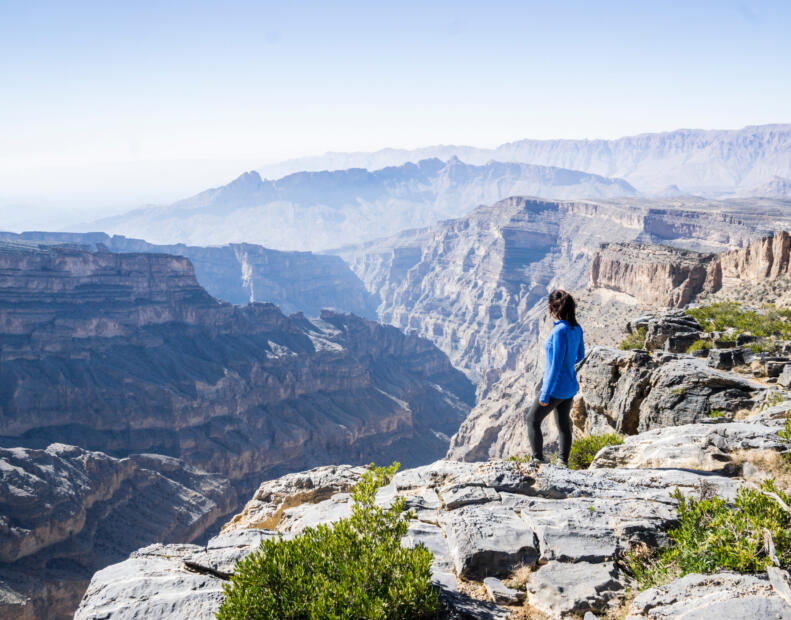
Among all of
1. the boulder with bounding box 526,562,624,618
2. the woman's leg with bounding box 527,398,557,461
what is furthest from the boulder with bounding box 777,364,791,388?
the boulder with bounding box 526,562,624,618

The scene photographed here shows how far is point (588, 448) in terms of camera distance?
13.9 m

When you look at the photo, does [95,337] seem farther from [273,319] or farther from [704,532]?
[704,532]

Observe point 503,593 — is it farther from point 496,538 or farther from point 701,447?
point 701,447

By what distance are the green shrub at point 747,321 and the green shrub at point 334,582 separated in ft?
70.4

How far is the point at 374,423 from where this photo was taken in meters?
104

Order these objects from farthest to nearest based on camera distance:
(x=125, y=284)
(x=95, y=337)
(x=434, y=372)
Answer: (x=434, y=372) < (x=125, y=284) < (x=95, y=337)

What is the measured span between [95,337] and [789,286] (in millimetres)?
91387

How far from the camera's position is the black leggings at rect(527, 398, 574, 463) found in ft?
35.4

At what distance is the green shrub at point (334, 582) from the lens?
5.39 meters

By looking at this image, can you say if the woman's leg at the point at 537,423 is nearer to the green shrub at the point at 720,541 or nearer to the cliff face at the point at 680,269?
the green shrub at the point at 720,541

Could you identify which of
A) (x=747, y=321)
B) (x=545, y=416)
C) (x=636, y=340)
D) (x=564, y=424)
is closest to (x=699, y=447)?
(x=564, y=424)

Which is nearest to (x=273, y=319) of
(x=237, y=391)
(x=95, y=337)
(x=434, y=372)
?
(x=237, y=391)

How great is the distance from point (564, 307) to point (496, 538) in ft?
→ 14.6

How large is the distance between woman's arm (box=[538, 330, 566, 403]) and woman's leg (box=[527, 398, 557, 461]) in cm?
34
